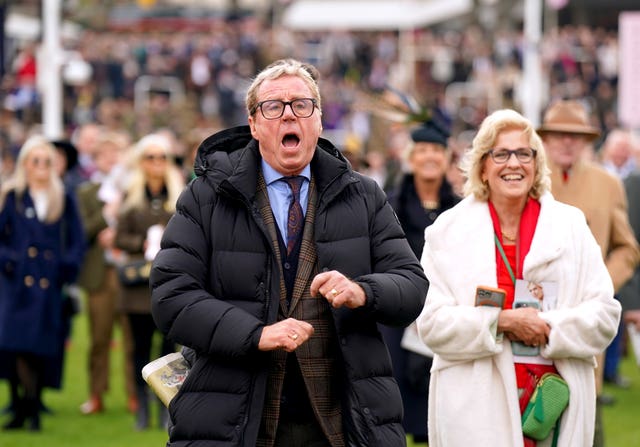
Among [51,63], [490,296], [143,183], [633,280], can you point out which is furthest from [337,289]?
[51,63]

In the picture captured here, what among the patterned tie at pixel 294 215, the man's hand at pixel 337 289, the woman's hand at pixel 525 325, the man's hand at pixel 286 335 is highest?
the patterned tie at pixel 294 215

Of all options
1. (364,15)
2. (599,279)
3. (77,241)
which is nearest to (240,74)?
(364,15)

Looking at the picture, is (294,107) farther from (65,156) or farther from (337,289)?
(65,156)

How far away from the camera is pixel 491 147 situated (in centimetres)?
693

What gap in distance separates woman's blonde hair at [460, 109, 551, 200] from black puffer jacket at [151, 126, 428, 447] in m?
1.38

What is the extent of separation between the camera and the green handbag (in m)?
6.48

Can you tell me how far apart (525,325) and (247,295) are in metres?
1.60

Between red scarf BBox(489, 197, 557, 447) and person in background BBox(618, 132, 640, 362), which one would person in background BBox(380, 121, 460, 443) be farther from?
red scarf BBox(489, 197, 557, 447)

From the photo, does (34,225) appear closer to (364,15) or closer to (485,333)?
(485,333)

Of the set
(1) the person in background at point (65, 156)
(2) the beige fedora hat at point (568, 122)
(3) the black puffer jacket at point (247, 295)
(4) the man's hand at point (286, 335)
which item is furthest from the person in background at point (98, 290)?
(4) the man's hand at point (286, 335)

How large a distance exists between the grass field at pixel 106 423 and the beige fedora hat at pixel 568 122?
276 centimetres

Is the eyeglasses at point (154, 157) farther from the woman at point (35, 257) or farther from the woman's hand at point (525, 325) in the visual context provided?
the woman's hand at point (525, 325)

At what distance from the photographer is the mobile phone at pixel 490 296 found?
21.4ft

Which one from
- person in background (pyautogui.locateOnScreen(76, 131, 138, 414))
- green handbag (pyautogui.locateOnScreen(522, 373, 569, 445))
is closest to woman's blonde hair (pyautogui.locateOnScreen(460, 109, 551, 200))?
green handbag (pyautogui.locateOnScreen(522, 373, 569, 445))
